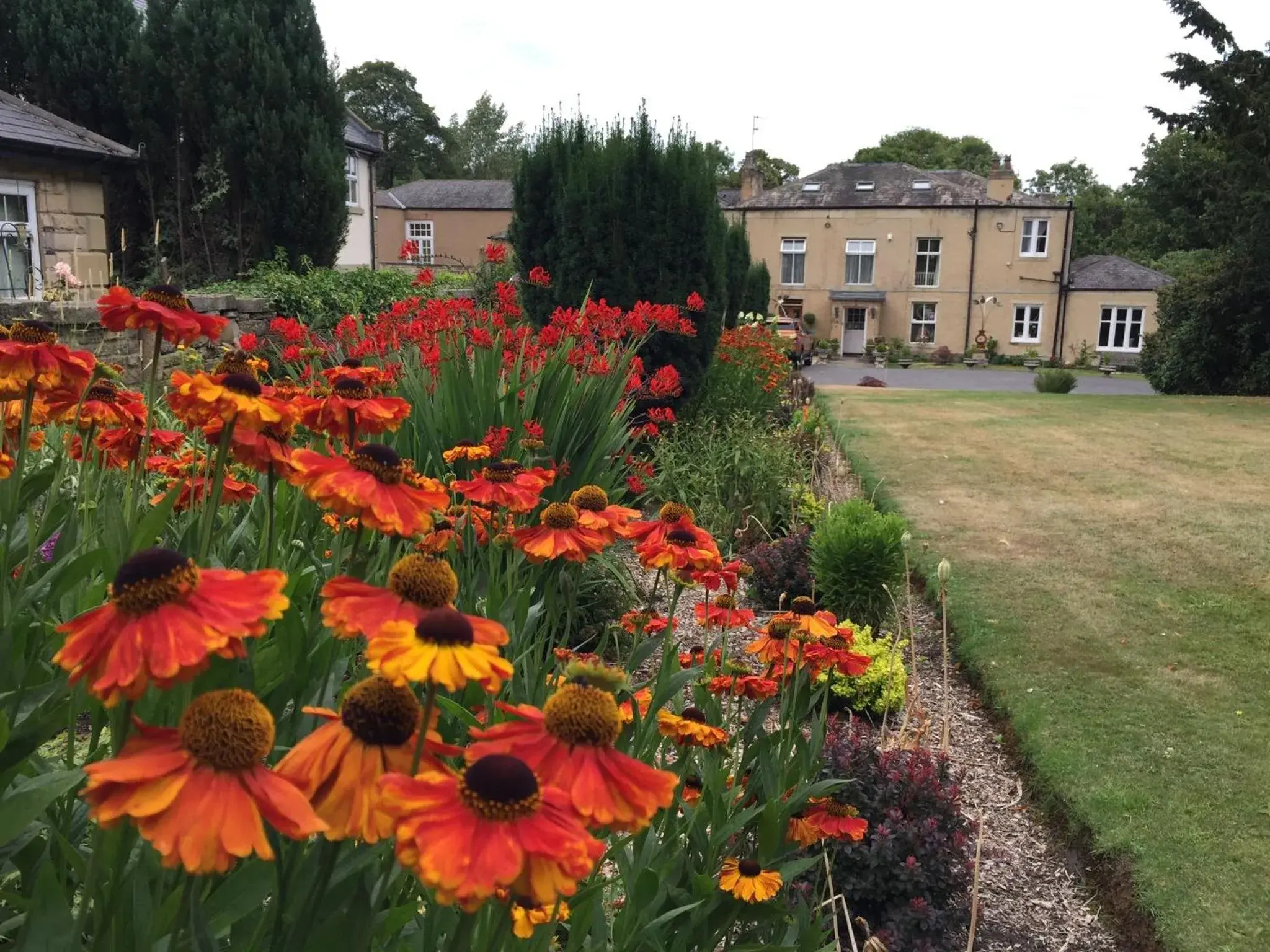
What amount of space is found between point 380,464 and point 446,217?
35.9 m

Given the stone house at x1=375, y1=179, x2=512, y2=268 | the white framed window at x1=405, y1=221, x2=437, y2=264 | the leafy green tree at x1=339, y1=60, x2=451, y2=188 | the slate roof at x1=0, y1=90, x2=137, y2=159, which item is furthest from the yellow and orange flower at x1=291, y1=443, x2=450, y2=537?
the leafy green tree at x1=339, y1=60, x2=451, y2=188

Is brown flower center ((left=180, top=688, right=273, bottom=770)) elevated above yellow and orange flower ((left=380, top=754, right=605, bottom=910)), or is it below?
above

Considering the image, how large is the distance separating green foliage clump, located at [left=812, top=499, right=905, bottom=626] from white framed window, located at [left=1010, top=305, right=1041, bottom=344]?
30.1 metres

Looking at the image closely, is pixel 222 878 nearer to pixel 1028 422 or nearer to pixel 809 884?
pixel 809 884

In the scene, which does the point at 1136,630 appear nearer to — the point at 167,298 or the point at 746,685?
the point at 746,685

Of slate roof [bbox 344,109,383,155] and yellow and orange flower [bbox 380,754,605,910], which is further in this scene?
slate roof [bbox 344,109,383,155]

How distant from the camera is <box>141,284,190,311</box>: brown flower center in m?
1.39

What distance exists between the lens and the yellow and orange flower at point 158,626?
0.66 metres

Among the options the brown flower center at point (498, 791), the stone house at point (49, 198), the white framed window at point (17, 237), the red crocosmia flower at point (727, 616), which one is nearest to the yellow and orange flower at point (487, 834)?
the brown flower center at point (498, 791)

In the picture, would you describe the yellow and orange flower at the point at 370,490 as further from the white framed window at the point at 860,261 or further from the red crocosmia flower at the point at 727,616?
the white framed window at the point at 860,261

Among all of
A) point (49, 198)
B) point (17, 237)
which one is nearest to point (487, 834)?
point (17, 237)

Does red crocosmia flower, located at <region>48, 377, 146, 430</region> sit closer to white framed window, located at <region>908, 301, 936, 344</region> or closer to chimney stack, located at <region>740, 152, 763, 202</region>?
white framed window, located at <region>908, 301, 936, 344</region>

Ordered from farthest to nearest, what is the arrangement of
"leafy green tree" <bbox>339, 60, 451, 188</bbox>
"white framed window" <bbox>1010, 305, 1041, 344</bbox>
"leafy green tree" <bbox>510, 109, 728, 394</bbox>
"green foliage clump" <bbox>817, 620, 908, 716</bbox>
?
1. "leafy green tree" <bbox>339, 60, 451, 188</bbox>
2. "white framed window" <bbox>1010, 305, 1041, 344</bbox>
3. "leafy green tree" <bbox>510, 109, 728, 394</bbox>
4. "green foliage clump" <bbox>817, 620, 908, 716</bbox>

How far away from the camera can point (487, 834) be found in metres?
0.65
